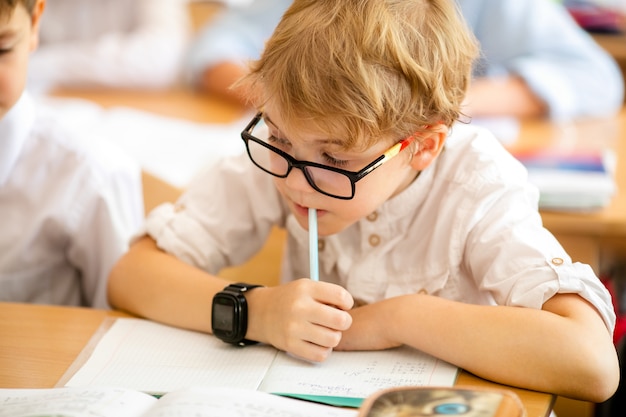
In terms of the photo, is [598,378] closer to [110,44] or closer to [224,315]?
[224,315]

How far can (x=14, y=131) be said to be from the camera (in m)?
1.51

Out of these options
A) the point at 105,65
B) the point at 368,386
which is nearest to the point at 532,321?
the point at 368,386

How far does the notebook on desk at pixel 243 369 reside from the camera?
1.04 meters

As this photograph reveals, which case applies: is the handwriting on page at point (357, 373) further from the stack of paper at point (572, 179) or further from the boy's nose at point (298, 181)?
the stack of paper at point (572, 179)

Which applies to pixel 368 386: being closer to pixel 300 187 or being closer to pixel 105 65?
pixel 300 187

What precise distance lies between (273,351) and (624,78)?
98.0 inches

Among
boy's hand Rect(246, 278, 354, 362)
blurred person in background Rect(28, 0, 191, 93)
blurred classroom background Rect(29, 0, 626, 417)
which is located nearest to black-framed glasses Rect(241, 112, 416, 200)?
boy's hand Rect(246, 278, 354, 362)

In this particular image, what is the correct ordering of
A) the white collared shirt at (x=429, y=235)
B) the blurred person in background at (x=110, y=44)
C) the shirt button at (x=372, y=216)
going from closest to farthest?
the white collared shirt at (x=429, y=235)
the shirt button at (x=372, y=216)
the blurred person in background at (x=110, y=44)

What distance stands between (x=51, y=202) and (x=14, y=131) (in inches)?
5.0

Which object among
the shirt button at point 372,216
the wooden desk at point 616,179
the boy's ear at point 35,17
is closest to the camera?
the shirt button at point 372,216

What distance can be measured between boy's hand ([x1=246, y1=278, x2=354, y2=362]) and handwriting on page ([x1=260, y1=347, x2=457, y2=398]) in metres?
0.02

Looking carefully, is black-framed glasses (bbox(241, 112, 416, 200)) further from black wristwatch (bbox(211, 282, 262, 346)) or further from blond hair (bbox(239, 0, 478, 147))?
black wristwatch (bbox(211, 282, 262, 346))

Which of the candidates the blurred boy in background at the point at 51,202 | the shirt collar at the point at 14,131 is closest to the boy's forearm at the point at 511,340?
the blurred boy in background at the point at 51,202

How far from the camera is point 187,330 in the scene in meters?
1.22
